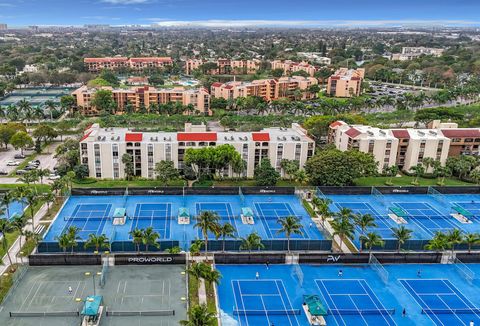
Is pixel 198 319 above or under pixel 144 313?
above

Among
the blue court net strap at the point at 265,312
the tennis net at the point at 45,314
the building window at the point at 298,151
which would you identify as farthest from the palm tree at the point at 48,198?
the building window at the point at 298,151

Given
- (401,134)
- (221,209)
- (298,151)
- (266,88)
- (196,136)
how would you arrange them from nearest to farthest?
(221,209), (196,136), (298,151), (401,134), (266,88)

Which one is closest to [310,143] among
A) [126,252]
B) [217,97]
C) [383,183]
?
[383,183]

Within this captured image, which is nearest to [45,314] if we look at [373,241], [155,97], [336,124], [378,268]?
[378,268]

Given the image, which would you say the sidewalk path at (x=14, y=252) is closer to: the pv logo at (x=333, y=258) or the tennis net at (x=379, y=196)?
the pv logo at (x=333, y=258)

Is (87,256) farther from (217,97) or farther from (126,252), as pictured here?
(217,97)

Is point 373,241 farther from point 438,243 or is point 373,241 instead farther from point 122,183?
point 122,183
